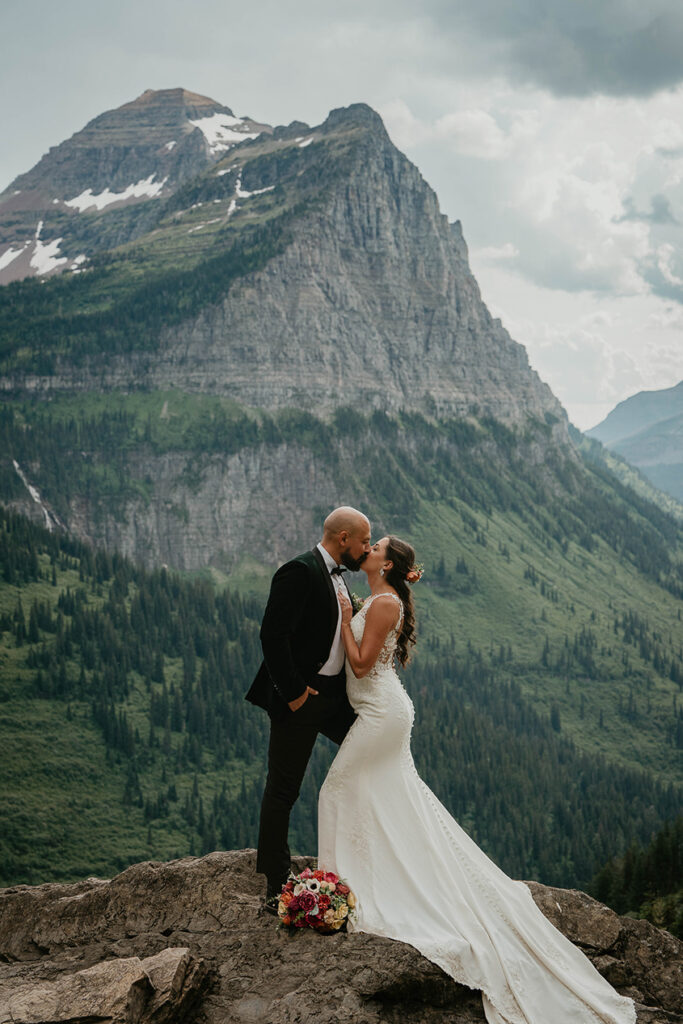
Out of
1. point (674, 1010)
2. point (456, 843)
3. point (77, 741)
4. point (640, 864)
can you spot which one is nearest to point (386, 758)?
point (456, 843)

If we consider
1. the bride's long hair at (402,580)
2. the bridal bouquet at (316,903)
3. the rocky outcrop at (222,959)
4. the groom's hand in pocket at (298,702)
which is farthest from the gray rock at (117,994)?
the bride's long hair at (402,580)

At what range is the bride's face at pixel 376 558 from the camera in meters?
16.2

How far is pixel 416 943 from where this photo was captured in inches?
543

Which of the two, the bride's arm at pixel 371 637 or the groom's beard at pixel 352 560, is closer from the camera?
the bride's arm at pixel 371 637

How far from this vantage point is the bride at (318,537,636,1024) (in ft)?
45.6

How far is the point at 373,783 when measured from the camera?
52.0ft

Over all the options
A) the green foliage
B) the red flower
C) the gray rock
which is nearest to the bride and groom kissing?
the red flower

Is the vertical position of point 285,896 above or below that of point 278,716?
below

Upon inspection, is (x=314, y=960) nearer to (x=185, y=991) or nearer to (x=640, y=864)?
(x=185, y=991)

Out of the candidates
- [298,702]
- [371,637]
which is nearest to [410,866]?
[298,702]

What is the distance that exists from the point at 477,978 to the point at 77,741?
190 metres

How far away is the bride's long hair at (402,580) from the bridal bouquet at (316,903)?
3886 millimetres

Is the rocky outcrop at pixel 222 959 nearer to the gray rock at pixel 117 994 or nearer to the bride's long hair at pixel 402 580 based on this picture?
→ the gray rock at pixel 117 994

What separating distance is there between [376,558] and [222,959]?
6.96 metres
